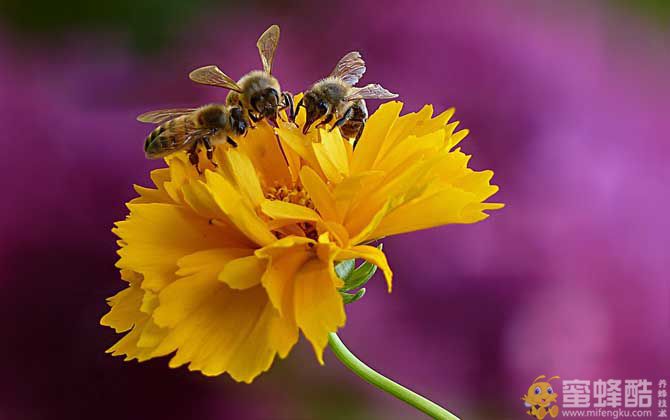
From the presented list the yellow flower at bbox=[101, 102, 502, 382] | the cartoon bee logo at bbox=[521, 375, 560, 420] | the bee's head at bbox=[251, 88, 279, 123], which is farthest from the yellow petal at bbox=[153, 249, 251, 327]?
the cartoon bee logo at bbox=[521, 375, 560, 420]

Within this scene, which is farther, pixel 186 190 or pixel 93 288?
pixel 93 288

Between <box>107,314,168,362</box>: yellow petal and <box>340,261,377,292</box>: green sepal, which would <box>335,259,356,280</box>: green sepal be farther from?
<box>107,314,168,362</box>: yellow petal

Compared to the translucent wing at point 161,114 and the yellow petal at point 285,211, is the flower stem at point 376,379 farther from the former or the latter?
the translucent wing at point 161,114

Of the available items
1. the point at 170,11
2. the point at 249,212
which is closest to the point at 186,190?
the point at 249,212

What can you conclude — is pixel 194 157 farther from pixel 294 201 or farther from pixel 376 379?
pixel 376 379

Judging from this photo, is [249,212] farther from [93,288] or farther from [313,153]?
[93,288]

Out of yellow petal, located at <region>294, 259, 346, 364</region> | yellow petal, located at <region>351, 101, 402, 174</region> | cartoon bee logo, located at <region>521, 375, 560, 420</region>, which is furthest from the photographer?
cartoon bee logo, located at <region>521, 375, 560, 420</region>

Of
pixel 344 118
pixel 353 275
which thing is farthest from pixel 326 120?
pixel 353 275

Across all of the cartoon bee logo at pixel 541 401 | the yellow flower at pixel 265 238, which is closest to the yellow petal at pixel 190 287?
the yellow flower at pixel 265 238
